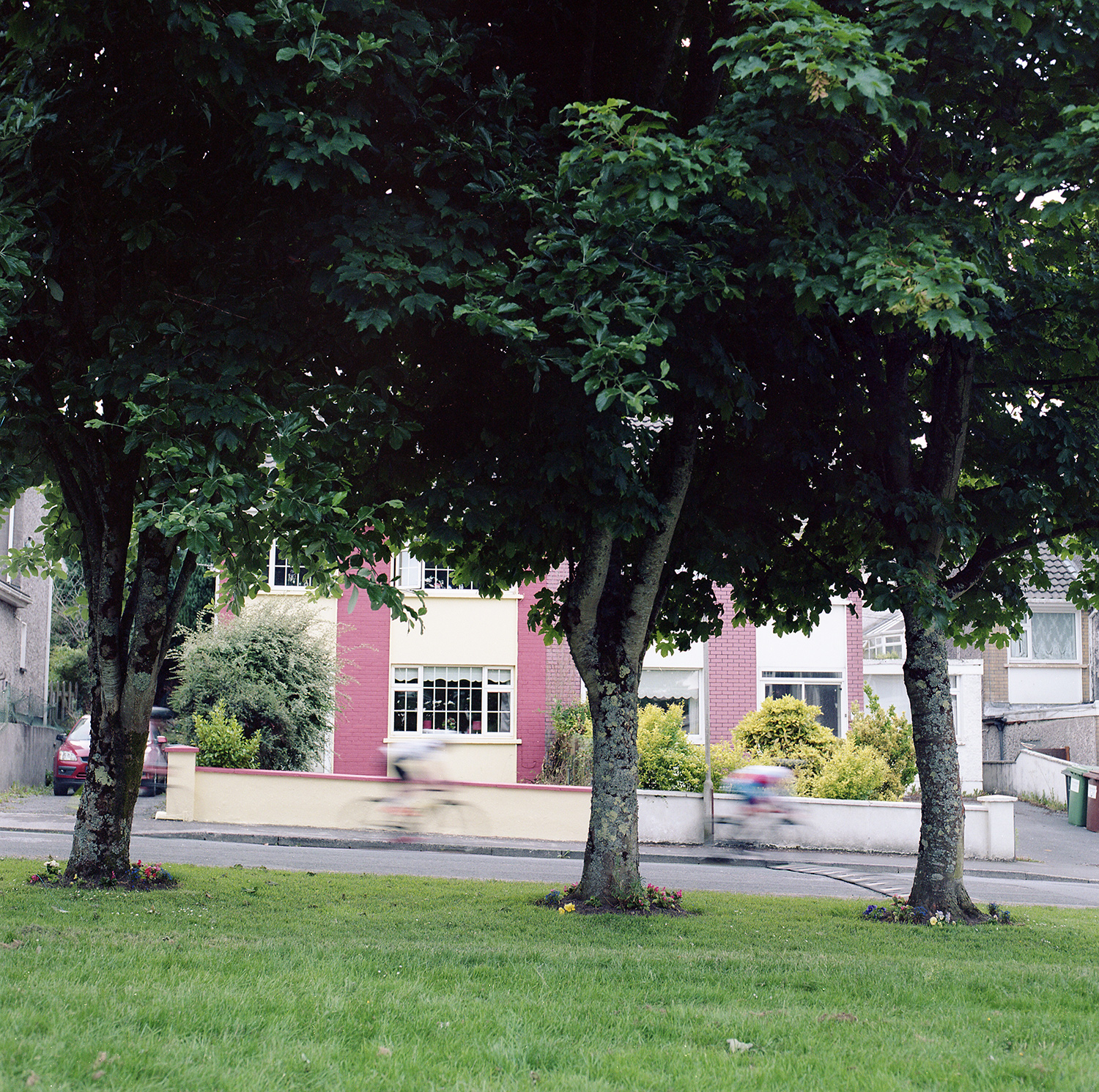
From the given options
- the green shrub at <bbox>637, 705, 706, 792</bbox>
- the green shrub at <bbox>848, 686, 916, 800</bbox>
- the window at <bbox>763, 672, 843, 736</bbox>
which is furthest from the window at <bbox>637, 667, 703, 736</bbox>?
the green shrub at <bbox>848, 686, 916, 800</bbox>

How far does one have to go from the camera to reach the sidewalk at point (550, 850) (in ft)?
57.2

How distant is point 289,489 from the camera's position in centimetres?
770

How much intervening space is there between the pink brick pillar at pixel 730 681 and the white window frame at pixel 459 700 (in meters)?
4.72

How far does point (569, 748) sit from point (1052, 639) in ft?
59.5

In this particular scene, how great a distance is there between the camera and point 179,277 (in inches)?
360

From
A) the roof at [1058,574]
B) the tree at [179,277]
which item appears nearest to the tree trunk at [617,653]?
the tree at [179,277]

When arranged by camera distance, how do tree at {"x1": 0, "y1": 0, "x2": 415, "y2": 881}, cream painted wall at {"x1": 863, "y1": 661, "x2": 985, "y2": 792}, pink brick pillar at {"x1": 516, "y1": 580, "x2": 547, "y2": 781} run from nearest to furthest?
tree at {"x1": 0, "y1": 0, "x2": 415, "y2": 881} < pink brick pillar at {"x1": 516, "y1": 580, "x2": 547, "y2": 781} < cream painted wall at {"x1": 863, "y1": 661, "x2": 985, "y2": 792}

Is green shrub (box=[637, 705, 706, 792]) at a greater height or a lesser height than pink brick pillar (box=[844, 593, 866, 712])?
lesser

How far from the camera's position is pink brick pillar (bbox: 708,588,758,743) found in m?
25.5

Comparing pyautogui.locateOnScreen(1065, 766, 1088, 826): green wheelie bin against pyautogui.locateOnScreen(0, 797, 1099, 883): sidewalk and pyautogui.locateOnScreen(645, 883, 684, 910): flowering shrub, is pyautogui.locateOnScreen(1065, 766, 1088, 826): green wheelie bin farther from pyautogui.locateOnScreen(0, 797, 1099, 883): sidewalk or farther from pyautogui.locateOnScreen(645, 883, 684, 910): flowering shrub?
pyautogui.locateOnScreen(645, 883, 684, 910): flowering shrub

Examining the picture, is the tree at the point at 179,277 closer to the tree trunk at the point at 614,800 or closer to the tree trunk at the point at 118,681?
the tree trunk at the point at 118,681

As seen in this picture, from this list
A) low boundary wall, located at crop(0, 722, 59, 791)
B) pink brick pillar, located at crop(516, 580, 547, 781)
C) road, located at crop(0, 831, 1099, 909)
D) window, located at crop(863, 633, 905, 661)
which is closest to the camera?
road, located at crop(0, 831, 1099, 909)

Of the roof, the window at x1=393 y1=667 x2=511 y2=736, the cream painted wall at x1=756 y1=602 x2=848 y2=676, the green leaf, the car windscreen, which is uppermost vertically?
the green leaf

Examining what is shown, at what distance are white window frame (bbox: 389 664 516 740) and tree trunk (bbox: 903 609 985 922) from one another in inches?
595
